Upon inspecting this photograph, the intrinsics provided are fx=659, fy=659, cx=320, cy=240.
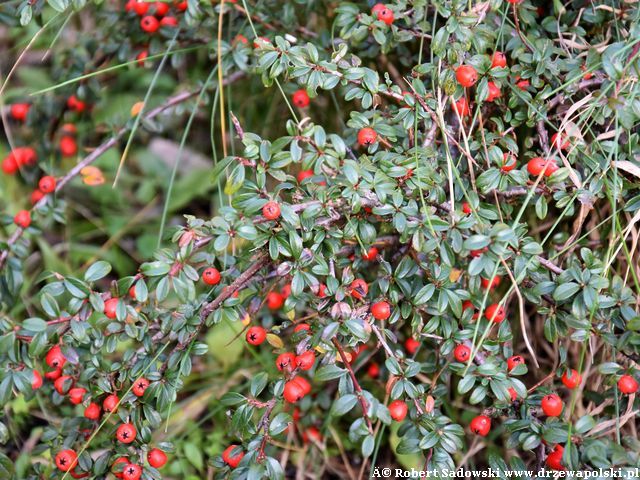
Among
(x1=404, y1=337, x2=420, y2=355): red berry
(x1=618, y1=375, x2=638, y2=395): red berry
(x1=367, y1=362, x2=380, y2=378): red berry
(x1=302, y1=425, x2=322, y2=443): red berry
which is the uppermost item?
(x1=618, y1=375, x2=638, y2=395): red berry

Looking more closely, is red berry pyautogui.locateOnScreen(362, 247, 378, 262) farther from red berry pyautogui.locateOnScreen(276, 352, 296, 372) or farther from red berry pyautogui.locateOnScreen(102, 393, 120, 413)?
red berry pyautogui.locateOnScreen(102, 393, 120, 413)

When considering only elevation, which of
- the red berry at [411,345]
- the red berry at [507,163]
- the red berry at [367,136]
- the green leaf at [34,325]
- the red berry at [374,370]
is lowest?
the red berry at [374,370]

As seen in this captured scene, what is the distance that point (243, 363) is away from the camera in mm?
2658

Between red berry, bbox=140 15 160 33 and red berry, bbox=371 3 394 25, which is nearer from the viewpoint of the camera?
red berry, bbox=371 3 394 25

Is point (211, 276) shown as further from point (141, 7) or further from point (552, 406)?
point (141, 7)

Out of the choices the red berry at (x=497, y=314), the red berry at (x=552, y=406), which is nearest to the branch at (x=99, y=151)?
the red berry at (x=497, y=314)

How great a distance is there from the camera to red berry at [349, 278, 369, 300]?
178cm

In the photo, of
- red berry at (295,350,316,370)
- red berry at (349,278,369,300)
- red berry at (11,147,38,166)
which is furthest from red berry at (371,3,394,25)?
red berry at (11,147,38,166)

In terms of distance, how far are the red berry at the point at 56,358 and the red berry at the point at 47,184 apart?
71 centimetres

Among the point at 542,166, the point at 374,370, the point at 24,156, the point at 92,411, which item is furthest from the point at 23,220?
the point at 542,166

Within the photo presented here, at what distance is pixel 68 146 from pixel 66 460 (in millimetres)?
1557

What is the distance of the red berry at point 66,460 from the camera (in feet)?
5.94

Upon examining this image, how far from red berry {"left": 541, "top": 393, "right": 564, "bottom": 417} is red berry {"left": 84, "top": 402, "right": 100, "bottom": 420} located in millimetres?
1235

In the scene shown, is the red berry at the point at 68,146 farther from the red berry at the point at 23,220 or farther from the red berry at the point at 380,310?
the red berry at the point at 380,310
